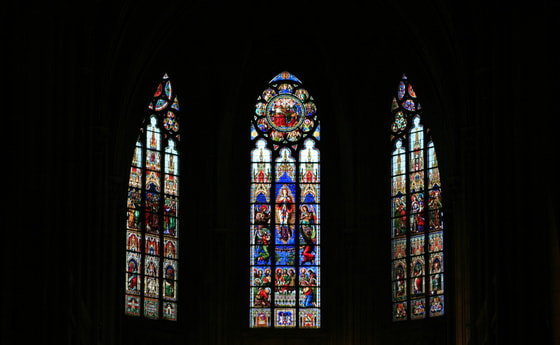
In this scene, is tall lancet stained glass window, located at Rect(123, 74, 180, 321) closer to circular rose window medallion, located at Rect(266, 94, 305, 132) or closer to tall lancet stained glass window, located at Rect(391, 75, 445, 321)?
circular rose window medallion, located at Rect(266, 94, 305, 132)

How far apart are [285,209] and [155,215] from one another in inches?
105

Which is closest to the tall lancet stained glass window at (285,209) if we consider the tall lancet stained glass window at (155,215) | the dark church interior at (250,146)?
the dark church interior at (250,146)

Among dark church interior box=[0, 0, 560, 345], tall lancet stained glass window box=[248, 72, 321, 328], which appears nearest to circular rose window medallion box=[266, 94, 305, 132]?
tall lancet stained glass window box=[248, 72, 321, 328]

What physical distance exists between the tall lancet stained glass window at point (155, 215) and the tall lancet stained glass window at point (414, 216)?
420cm

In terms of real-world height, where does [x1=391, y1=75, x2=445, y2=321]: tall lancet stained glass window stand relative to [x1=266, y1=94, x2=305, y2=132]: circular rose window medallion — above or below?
below

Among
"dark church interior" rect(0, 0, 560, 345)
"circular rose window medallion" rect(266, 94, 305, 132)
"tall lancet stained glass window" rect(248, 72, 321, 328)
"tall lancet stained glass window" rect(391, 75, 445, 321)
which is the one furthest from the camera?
"circular rose window medallion" rect(266, 94, 305, 132)

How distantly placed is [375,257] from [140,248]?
14.5ft

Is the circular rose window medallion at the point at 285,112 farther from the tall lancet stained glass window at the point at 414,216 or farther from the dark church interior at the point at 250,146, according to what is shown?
the tall lancet stained glass window at the point at 414,216

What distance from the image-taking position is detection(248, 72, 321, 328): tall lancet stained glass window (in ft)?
112

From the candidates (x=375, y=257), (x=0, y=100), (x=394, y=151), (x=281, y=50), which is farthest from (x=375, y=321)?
(x=0, y=100)

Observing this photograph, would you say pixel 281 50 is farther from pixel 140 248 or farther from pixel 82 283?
pixel 82 283

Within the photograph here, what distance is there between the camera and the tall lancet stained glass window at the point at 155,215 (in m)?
33.1

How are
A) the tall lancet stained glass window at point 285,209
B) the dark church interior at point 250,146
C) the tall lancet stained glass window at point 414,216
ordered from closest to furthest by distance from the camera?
the dark church interior at point 250,146
the tall lancet stained glass window at point 414,216
the tall lancet stained glass window at point 285,209

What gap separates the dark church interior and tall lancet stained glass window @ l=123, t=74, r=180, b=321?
236mm
